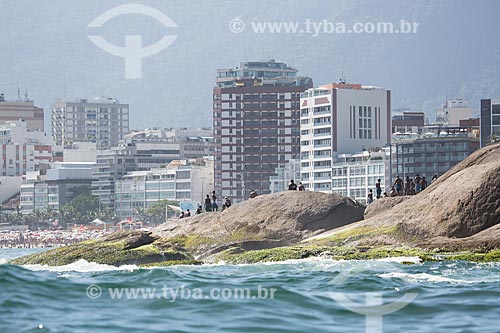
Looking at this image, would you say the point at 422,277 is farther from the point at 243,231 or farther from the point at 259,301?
the point at 243,231

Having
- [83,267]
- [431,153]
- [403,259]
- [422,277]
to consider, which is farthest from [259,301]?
[431,153]

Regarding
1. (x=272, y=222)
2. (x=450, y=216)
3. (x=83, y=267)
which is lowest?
(x=83, y=267)

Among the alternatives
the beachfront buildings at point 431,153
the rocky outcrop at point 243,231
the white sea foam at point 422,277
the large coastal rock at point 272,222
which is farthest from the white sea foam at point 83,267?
the beachfront buildings at point 431,153

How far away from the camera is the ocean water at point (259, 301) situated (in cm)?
2859

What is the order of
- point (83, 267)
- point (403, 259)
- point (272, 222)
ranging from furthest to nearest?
point (272, 222) < point (83, 267) < point (403, 259)

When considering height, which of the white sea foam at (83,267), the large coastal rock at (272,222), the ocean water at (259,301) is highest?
the large coastal rock at (272,222)

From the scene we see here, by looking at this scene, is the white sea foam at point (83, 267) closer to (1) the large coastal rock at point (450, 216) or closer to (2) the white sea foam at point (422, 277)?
(1) the large coastal rock at point (450, 216)

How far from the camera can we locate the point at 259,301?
32.7m

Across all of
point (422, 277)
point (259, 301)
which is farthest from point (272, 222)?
point (259, 301)

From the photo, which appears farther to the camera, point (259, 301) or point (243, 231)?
point (243, 231)

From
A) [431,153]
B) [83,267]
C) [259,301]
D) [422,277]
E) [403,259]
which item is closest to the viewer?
[259,301]

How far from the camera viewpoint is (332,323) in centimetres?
2892

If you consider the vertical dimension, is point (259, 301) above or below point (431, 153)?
below

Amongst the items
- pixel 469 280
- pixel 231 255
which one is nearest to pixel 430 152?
pixel 231 255
